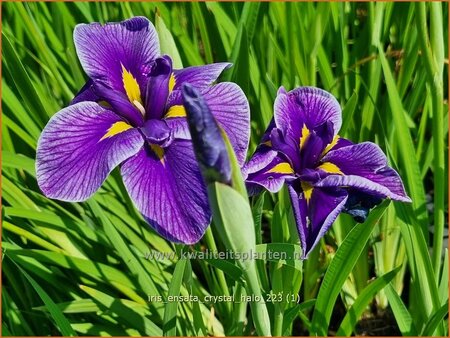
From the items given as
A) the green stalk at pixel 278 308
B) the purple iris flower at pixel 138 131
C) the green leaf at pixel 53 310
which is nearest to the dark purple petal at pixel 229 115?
the purple iris flower at pixel 138 131

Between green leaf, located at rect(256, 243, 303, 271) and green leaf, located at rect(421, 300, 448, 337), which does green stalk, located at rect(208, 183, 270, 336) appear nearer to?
green leaf, located at rect(256, 243, 303, 271)

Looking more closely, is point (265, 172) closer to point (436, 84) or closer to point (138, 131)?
point (138, 131)

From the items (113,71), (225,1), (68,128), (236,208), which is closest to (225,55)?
(225,1)

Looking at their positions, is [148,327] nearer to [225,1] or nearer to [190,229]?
[190,229]

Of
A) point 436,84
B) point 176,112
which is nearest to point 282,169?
point 176,112

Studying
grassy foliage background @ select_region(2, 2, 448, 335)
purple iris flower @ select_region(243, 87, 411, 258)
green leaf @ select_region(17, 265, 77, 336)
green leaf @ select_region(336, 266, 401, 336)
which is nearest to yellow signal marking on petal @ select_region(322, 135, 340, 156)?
purple iris flower @ select_region(243, 87, 411, 258)
